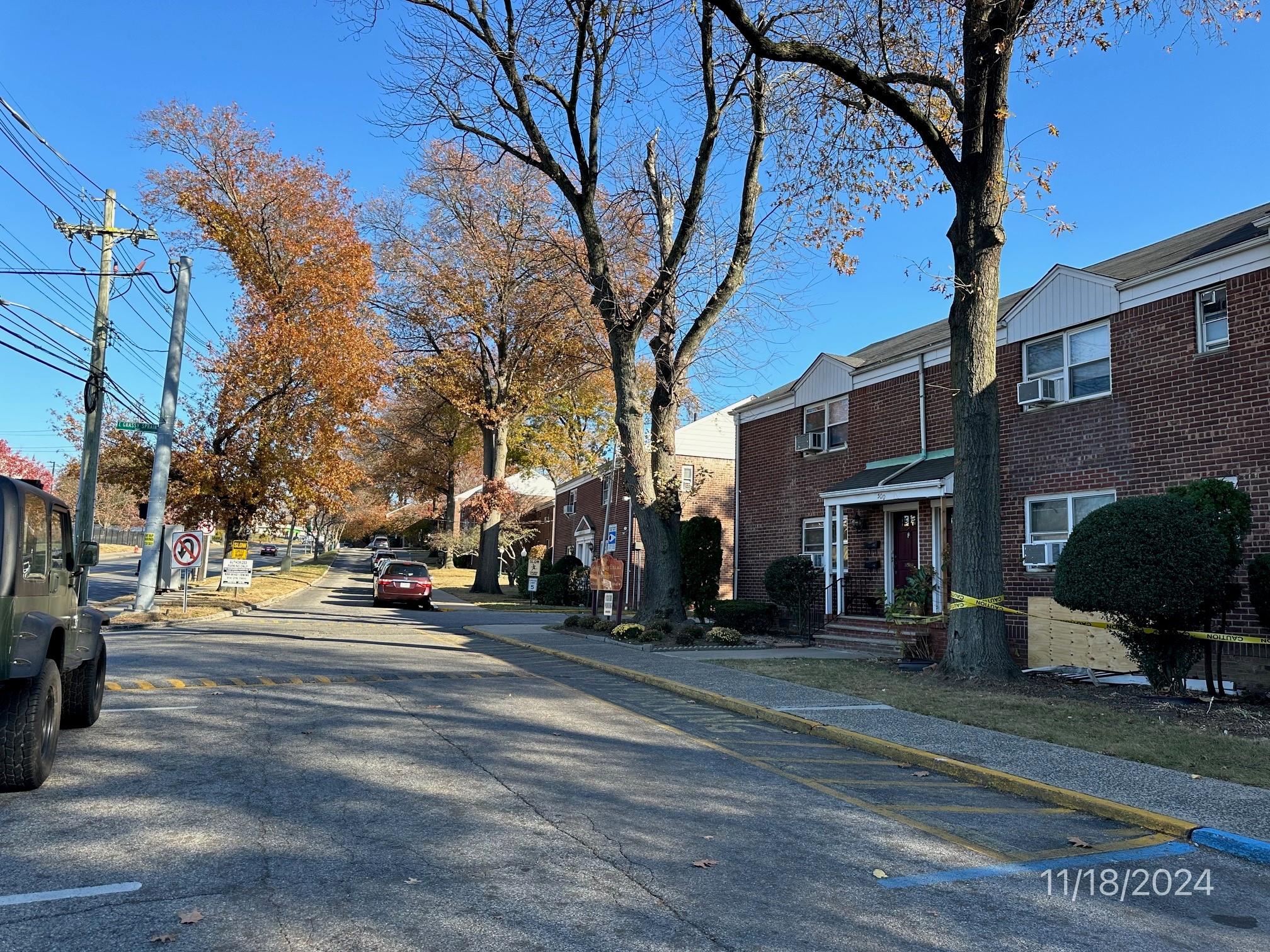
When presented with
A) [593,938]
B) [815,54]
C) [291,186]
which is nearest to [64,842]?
[593,938]

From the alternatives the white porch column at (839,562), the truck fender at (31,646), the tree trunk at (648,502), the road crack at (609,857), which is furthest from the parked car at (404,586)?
the truck fender at (31,646)

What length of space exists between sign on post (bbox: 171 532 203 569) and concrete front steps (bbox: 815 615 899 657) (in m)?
14.3

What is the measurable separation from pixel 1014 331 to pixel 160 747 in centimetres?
1474

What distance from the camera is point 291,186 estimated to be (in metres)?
29.0

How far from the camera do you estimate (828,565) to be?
1919 cm

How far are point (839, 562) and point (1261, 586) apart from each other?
883cm

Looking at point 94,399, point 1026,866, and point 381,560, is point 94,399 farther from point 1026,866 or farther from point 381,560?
point 1026,866

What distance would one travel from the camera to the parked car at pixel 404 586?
28.2 m

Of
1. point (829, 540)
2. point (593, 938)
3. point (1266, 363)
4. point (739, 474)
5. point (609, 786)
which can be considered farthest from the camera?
point (739, 474)

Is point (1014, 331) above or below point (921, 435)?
above

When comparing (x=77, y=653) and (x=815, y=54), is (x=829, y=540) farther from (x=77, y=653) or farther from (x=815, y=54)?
(x=77, y=653)

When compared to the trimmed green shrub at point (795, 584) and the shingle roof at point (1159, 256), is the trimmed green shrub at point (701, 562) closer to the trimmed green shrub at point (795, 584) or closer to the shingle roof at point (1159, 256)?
the trimmed green shrub at point (795, 584)

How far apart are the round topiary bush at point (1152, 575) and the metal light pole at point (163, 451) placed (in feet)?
58.8
